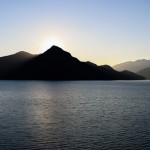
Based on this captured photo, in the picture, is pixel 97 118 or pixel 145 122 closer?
pixel 145 122

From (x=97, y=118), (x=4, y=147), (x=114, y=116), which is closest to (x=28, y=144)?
(x=4, y=147)

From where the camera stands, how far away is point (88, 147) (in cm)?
5450

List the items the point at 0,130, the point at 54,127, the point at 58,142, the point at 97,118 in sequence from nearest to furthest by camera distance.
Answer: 1. the point at 58,142
2. the point at 0,130
3. the point at 54,127
4. the point at 97,118

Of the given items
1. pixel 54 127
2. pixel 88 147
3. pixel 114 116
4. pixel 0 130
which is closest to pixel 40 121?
pixel 54 127

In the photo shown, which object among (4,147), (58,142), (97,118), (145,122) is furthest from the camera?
(97,118)

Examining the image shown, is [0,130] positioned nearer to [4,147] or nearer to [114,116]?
[4,147]

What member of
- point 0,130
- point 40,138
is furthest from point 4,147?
point 0,130

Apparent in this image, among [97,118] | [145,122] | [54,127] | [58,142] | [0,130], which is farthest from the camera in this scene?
[97,118]

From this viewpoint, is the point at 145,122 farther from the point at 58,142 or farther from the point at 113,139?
the point at 58,142

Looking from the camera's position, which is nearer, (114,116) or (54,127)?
(54,127)

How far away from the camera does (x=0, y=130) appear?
221 feet

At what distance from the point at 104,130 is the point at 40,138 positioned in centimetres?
1580

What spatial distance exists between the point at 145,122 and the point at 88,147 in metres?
29.3

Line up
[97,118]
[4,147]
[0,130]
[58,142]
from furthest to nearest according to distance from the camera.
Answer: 1. [97,118]
2. [0,130]
3. [58,142]
4. [4,147]
